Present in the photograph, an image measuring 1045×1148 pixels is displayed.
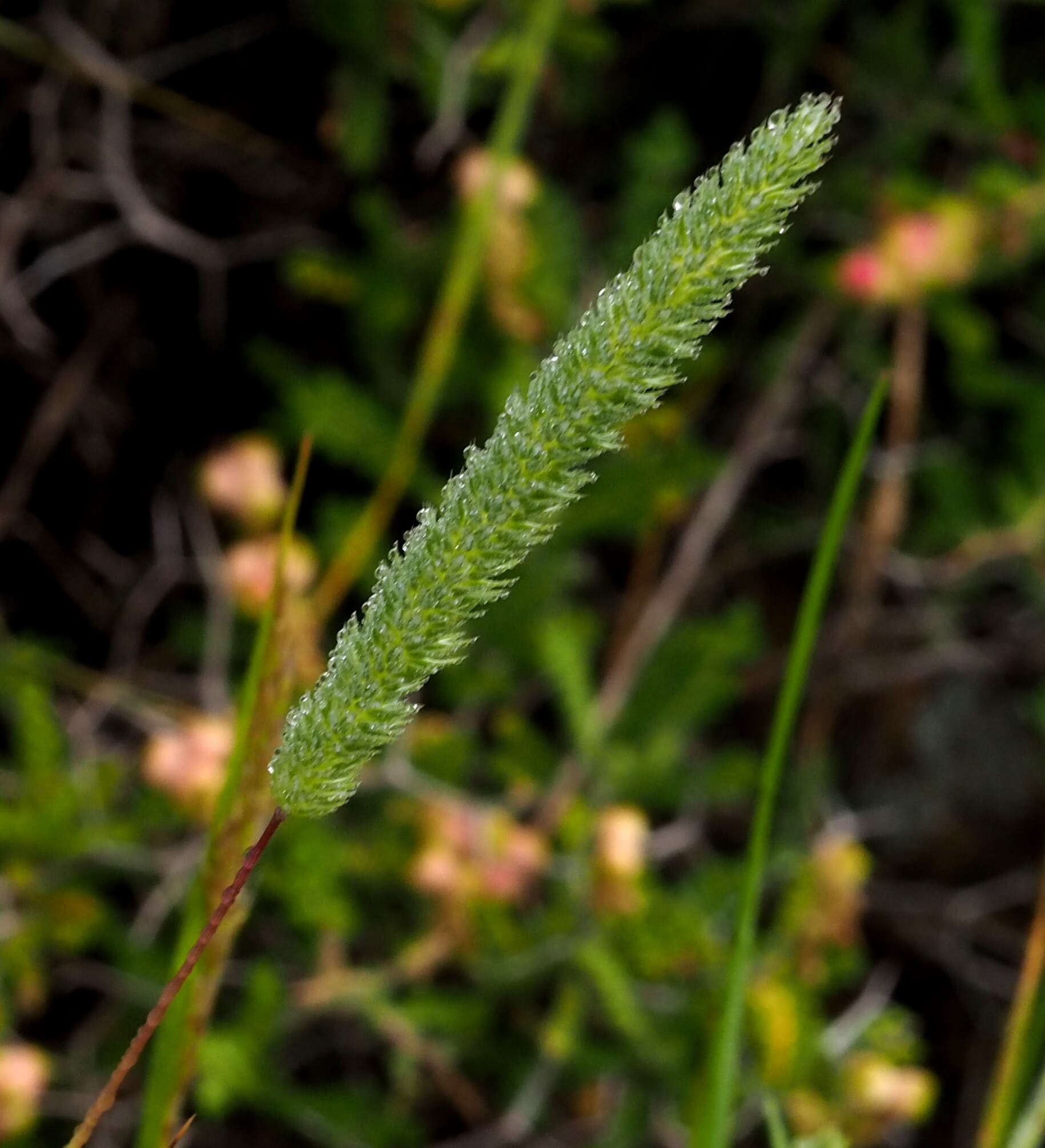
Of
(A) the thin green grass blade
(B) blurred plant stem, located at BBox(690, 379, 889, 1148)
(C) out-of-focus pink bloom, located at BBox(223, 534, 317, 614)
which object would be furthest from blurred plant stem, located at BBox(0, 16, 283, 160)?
(A) the thin green grass blade

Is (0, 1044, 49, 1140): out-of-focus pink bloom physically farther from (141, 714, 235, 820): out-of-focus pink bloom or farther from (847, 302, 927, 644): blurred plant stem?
(847, 302, 927, 644): blurred plant stem

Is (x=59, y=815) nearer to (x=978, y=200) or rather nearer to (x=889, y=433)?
(x=889, y=433)

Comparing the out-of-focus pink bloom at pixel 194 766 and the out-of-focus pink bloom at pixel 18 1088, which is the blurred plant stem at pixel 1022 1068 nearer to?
the out-of-focus pink bloom at pixel 194 766

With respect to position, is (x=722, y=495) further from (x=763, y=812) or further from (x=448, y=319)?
(x=763, y=812)

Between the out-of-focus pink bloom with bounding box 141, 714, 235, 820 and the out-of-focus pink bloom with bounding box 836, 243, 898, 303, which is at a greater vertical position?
the out-of-focus pink bloom with bounding box 836, 243, 898, 303

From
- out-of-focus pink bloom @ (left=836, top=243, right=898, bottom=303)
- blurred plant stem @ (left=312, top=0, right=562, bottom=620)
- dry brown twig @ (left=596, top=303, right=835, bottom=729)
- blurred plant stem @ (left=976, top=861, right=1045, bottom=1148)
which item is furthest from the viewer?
dry brown twig @ (left=596, top=303, right=835, bottom=729)

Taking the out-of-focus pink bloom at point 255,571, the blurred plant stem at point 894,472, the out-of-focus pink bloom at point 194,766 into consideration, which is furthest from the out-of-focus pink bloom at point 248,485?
the blurred plant stem at point 894,472

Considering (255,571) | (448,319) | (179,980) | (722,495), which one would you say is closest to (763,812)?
(179,980)
